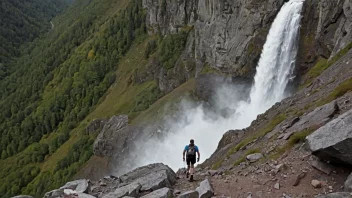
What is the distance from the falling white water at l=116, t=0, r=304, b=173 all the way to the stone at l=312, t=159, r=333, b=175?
53.2 m

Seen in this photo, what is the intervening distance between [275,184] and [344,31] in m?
49.6

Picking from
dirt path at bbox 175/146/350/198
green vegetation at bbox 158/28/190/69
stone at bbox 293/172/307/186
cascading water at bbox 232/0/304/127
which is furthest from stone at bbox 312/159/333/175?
green vegetation at bbox 158/28/190/69

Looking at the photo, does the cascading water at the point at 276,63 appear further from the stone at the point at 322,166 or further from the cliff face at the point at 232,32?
the stone at the point at 322,166

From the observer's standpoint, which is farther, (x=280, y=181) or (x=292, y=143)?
(x=292, y=143)

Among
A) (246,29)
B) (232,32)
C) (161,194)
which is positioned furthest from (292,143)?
(232,32)

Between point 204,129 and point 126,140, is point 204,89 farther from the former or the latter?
point 126,140

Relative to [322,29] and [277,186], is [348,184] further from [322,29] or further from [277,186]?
[322,29]

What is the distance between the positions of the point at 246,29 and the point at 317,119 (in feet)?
218

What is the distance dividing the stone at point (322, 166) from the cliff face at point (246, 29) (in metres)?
42.2

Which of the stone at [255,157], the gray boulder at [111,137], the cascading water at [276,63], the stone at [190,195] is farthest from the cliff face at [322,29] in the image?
the gray boulder at [111,137]

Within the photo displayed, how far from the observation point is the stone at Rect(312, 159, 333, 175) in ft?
70.1

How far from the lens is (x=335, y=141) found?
19.5 m

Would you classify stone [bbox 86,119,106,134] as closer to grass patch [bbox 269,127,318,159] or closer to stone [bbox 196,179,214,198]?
grass patch [bbox 269,127,318,159]

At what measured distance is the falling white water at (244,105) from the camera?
7594cm
